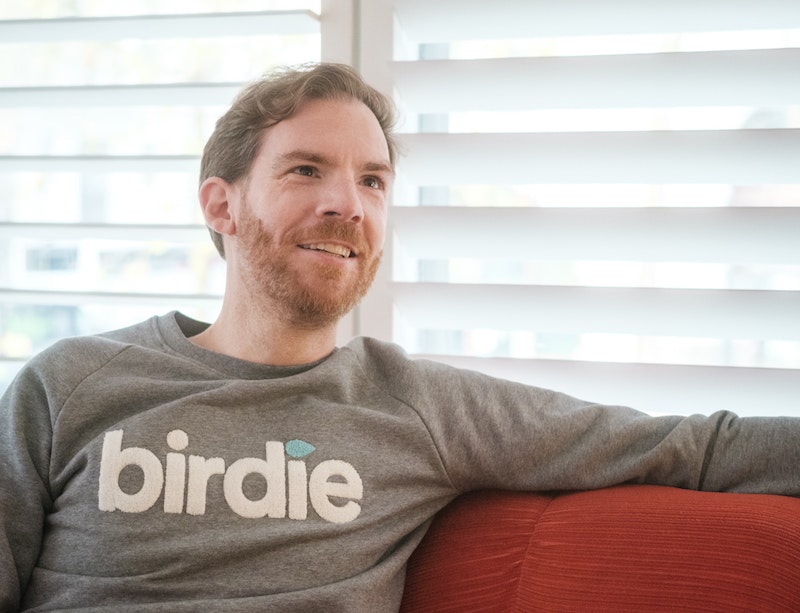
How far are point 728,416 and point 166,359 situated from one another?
0.83m

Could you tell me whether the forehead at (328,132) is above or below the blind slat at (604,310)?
above

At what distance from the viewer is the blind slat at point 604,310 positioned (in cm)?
151

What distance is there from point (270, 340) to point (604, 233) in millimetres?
570

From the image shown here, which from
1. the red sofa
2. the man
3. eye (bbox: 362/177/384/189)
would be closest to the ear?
the man

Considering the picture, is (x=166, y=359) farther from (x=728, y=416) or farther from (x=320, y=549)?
(x=728, y=416)

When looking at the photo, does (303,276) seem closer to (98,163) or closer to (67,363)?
(67,363)

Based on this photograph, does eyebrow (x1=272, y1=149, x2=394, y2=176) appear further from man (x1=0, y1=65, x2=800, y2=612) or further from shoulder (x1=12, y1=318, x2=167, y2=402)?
shoulder (x1=12, y1=318, x2=167, y2=402)

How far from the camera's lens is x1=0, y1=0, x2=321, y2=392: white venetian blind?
1765 millimetres

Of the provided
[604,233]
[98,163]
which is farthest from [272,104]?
[604,233]

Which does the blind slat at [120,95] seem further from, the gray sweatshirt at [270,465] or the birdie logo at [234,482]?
the birdie logo at [234,482]

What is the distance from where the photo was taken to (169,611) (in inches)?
48.9

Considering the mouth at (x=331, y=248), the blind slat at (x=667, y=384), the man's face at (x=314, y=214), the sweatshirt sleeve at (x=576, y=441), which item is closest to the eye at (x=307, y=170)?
the man's face at (x=314, y=214)

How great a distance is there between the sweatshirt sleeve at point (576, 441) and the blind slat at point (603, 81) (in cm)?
48

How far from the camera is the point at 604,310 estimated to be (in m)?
1.57
